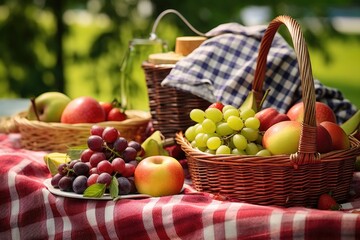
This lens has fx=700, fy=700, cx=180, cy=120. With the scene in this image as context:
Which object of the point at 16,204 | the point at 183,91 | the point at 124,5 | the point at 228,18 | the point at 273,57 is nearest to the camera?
the point at 16,204

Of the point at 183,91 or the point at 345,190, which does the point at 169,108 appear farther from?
the point at 345,190

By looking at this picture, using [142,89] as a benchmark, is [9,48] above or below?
below

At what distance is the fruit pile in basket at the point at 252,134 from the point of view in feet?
5.11

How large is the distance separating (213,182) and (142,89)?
0.73 meters

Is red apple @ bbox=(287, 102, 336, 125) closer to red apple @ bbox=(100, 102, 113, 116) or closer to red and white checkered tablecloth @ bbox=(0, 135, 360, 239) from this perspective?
red and white checkered tablecloth @ bbox=(0, 135, 360, 239)

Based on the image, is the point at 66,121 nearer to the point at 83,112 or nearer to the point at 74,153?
the point at 83,112

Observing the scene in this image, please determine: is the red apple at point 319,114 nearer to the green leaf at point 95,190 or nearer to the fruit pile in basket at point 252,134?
the fruit pile in basket at point 252,134

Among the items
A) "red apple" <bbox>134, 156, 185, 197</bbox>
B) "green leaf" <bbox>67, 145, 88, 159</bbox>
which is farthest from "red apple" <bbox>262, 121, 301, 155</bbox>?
"green leaf" <bbox>67, 145, 88, 159</bbox>

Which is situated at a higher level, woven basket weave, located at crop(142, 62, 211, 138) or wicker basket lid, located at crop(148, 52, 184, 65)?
wicker basket lid, located at crop(148, 52, 184, 65)

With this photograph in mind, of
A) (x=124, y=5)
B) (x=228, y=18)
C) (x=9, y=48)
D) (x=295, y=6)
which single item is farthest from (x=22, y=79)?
(x=295, y=6)

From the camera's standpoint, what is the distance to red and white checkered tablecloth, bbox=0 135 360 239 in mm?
1390

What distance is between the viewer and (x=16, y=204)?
1790 millimetres

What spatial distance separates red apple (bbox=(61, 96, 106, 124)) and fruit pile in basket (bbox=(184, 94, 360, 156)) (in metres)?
0.49

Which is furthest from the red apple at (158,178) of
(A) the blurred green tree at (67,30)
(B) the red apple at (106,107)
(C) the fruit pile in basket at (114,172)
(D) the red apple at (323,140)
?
(A) the blurred green tree at (67,30)
